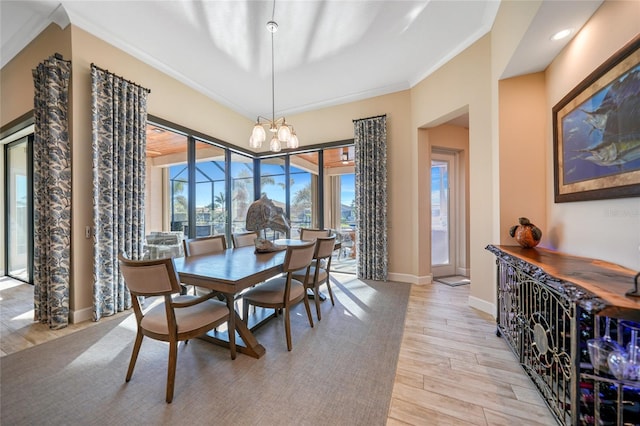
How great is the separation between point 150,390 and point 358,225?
3316mm

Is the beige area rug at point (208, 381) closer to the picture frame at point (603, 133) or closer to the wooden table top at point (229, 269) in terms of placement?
the wooden table top at point (229, 269)

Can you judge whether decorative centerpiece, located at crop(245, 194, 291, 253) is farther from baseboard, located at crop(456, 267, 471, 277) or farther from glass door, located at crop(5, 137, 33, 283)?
glass door, located at crop(5, 137, 33, 283)

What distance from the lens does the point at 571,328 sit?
113 centimetres

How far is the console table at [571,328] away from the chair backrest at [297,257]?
1.63 meters

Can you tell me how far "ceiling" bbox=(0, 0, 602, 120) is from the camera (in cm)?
222

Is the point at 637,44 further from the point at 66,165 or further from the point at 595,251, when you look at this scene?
the point at 66,165

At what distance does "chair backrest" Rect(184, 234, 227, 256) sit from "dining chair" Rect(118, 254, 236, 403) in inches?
A: 35.8

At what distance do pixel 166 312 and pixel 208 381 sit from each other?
0.60 m

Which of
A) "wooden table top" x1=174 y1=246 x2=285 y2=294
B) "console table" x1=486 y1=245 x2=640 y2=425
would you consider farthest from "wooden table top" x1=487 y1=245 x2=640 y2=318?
"wooden table top" x1=174 y1=246 x2=285 y2=294

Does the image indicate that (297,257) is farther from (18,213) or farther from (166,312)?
(18,213)

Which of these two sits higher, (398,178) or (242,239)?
(398,178)

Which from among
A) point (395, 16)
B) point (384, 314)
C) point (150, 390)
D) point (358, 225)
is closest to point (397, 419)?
point (384, 314)

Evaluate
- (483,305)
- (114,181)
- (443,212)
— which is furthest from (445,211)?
(114,181)

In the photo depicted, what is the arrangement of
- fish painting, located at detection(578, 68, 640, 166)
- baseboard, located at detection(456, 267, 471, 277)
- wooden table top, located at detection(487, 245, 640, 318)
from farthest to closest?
baseboard, located at detection(456, 267, 471, 277) → fish painting, located at detection(578, 68, 640, 166) → wooden table top, located at detection(487, 245, 640, 318)
